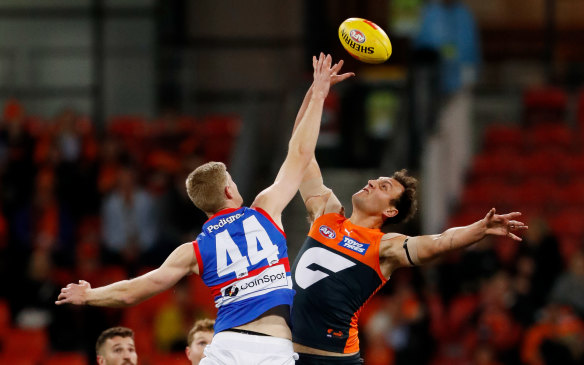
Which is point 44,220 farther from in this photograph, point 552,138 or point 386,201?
point 386,201

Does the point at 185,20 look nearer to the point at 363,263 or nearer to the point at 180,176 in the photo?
the point at 180,176

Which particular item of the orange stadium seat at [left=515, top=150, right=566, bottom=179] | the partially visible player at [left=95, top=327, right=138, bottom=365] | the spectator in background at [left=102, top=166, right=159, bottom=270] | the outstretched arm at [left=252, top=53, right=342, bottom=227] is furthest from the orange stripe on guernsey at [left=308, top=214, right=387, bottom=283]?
the orange stadium seat at [left=515, top=150, right=566, bottom=179]

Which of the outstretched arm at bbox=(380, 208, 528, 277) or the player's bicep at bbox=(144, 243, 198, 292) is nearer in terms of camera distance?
the player's bicep at bbox=(144, 243, 198, 292)

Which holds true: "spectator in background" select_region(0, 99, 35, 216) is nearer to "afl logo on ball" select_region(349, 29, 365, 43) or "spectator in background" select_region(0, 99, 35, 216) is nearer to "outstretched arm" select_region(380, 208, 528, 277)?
"afl logo on ball" select_region(349, 29, 365, 43)

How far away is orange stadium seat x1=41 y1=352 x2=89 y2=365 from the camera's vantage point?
471 inches

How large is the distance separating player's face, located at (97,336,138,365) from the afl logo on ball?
247cm

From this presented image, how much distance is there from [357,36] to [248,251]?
5.97 ft

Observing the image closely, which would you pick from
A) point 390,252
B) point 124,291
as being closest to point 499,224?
point 390,252

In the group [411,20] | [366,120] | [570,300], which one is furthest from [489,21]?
[570,300]

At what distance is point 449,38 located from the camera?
14.3m

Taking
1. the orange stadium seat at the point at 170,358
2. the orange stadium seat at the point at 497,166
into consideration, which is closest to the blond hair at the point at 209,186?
the orange stadium seat at the point at 170,358

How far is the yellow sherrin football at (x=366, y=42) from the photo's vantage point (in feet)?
23.3

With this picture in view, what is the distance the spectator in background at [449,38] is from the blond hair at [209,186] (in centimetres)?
791

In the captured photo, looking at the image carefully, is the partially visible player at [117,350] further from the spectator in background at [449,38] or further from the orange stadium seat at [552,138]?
the orange stadium seat at [552,138]
